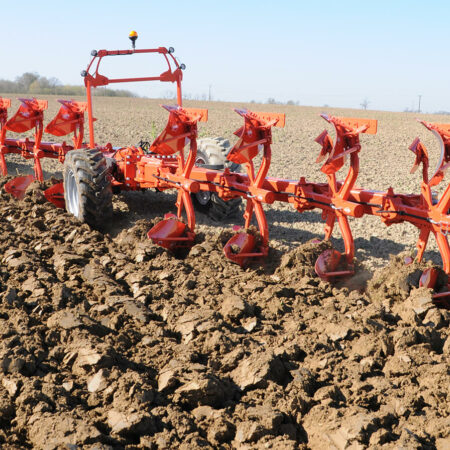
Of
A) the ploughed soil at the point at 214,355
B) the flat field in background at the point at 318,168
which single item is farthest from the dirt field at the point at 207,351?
the flat field in background at the point at 318,168

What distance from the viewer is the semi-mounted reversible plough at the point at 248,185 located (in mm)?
5387

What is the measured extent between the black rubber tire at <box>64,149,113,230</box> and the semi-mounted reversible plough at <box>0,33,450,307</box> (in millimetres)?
11

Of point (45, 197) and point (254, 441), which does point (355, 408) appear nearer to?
point (254, 441)

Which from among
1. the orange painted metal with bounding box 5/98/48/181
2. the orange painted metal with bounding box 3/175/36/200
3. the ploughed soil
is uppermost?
the orange painted metal with bounding box 5/98/48/181

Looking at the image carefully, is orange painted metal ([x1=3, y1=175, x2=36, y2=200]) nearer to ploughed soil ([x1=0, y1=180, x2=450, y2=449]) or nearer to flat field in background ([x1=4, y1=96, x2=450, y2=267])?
flat field in background ([x1=4, y1=96, x2=450, y2=267])

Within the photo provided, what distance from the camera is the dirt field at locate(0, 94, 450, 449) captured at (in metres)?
3.17

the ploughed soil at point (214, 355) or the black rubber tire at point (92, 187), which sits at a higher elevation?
the black rubber tire at point (92, 187)

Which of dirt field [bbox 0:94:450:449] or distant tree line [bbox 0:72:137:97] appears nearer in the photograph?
dirt field [bbox 0:94:450:449]

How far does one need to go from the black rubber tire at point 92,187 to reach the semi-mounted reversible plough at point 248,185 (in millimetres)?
11

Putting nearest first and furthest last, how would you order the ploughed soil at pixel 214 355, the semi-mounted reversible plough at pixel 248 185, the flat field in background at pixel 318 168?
the ploughed soil at pixel 214 355 → the semi-mounted reversible plough at pixel 248 185 → the flat field in background at pixel 318 168

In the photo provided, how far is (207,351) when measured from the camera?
4.09 metres

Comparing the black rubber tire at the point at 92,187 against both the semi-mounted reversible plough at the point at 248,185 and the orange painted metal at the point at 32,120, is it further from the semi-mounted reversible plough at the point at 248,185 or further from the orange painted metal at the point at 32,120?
the orange painted metal at the point at 32,120

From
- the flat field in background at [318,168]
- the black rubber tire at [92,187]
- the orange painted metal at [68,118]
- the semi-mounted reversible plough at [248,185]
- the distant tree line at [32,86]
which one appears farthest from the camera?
the distant tree line at [32,86]

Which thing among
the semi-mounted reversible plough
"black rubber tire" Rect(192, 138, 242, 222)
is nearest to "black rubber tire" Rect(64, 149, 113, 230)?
the semi-mounted reversible plough
